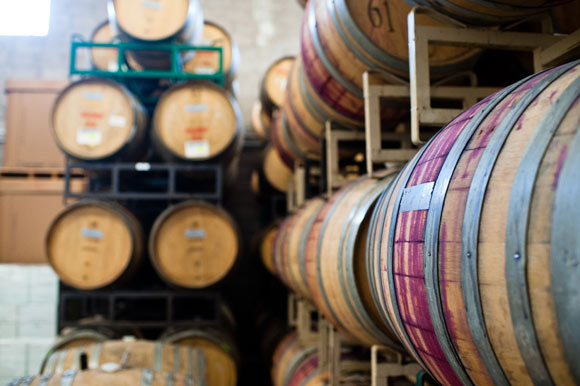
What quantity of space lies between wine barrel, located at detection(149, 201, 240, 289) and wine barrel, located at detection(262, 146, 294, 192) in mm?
2110

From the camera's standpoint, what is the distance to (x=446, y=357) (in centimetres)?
118

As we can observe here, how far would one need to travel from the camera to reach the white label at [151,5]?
4915 millimetres

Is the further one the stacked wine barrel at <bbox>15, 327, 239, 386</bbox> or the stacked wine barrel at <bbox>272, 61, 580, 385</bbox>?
the stacked wine barrel at <bbox>15, 327, 239, 386</bbox>

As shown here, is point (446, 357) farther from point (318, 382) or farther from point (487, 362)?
point (318, 382)

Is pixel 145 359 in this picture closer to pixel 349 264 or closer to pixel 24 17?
pixel 349 264

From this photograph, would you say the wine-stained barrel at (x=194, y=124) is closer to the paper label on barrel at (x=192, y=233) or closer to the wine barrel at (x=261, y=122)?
the paper label on barrel at (x=192, y=233)

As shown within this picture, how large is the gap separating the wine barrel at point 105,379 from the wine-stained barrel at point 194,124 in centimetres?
240

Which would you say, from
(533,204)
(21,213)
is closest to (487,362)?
(533,204)

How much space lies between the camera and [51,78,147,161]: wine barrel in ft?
14.6

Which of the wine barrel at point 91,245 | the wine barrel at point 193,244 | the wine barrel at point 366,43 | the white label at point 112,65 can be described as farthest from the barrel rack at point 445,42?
the white label at point 112,65

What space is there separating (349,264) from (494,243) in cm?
117

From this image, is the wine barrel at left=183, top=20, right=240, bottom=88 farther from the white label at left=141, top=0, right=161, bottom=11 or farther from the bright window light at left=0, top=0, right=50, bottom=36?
the bright window light at left=0, top=0, right=50, bottom=36

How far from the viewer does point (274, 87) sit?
6469mm

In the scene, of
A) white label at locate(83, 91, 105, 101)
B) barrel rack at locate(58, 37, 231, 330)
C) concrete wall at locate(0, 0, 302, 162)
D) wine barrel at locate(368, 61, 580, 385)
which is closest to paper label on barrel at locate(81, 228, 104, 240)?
barrel rack at locate(58, 37, 231, 330)
